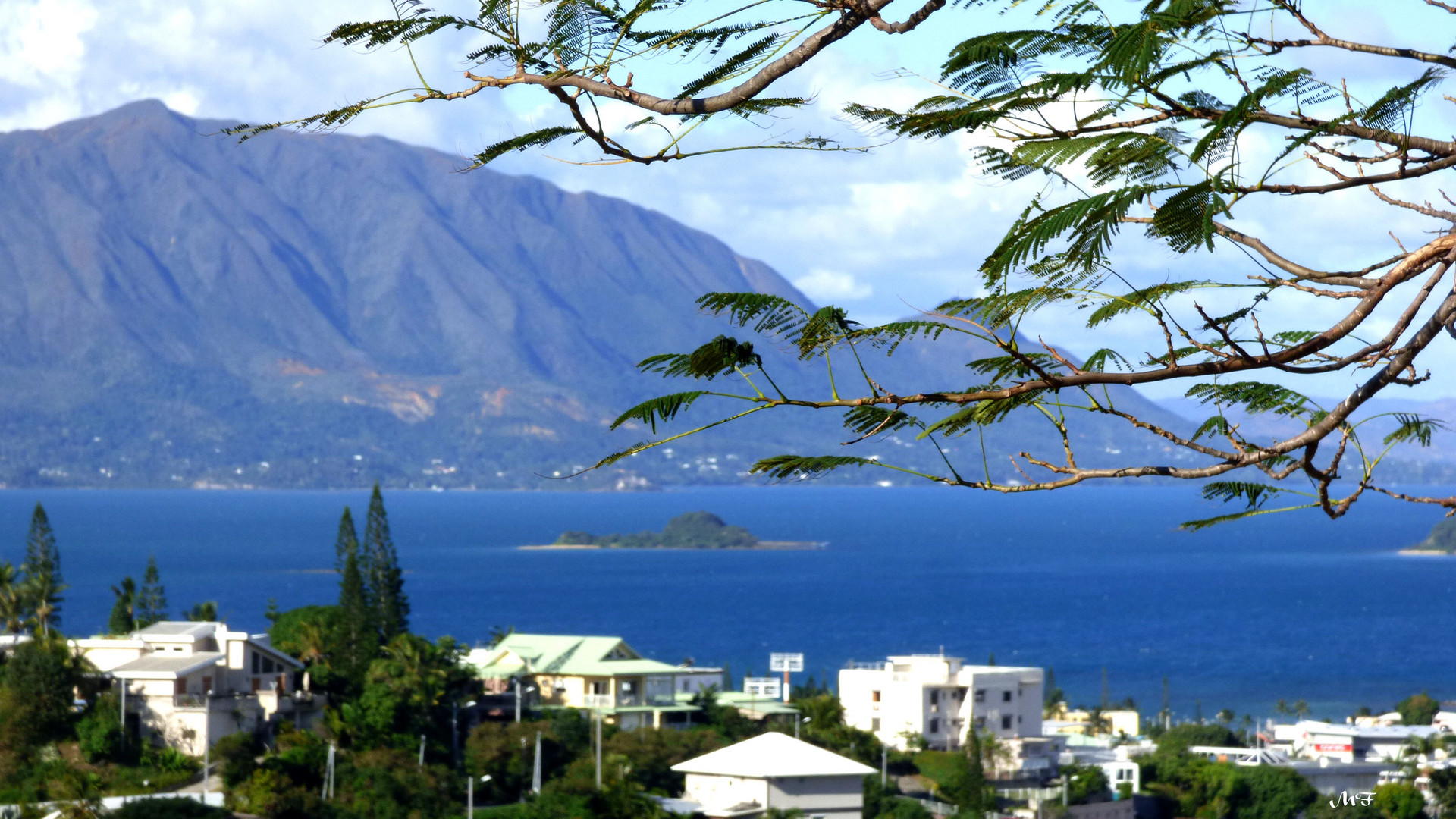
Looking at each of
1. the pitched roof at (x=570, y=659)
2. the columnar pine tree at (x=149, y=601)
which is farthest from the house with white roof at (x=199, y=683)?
the columnar pine tree at (x=149, y=601)

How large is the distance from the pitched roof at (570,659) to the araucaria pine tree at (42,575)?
10659mm

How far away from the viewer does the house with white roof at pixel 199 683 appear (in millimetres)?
28078

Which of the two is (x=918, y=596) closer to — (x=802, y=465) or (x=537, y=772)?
(x=537, y=772)

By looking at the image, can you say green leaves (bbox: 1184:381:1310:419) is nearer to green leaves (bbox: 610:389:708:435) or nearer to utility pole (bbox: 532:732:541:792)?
green leaves (bbox: 610:389:708:435)

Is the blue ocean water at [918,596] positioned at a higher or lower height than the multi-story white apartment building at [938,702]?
higher

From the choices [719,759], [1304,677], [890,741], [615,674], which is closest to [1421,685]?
[1304,677]

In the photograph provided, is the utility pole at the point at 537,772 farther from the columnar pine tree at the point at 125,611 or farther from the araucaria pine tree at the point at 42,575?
the columnar pine tree at the point at 125,611

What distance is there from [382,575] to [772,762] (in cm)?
1649

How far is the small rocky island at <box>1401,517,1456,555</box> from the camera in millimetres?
160000

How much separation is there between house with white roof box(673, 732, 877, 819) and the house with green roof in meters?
6.32

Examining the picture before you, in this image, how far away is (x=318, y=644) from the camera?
34.7 meters

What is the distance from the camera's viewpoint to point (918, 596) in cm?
11094

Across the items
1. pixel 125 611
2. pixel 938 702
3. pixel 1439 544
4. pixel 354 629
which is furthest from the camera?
pixel 1439 544

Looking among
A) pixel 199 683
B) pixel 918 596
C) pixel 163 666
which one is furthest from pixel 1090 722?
pixel 918 596
